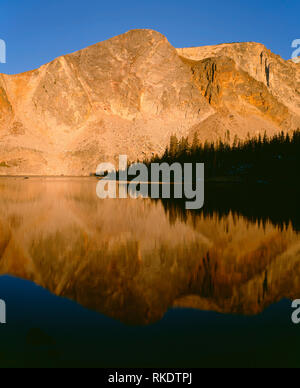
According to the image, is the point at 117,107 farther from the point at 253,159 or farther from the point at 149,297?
the point at 149,297

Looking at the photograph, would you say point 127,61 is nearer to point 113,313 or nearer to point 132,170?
point 132,170

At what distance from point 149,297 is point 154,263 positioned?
3.15 m

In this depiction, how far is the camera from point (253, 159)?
74.7m

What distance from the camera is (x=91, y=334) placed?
6.83 metres

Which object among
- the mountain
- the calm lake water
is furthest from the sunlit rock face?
the mountain

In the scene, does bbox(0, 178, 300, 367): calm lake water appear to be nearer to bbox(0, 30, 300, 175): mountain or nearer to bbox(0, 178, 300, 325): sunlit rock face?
bbox(0, 178, 300, 325): sunlit rock face

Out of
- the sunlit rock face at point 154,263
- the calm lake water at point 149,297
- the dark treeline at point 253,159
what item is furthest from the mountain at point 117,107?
the calm lake water at point 149,297

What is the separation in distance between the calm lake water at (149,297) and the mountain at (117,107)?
4218 inches

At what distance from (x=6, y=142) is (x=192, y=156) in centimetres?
6630

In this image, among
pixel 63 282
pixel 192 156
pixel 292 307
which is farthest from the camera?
pixel 192 156

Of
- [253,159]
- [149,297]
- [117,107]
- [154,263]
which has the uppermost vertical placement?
[117,107]

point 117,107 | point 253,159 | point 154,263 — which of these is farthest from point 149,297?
point 117,107

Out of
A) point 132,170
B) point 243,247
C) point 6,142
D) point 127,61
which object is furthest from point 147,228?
point 127,61

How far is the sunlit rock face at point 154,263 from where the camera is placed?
861cm
